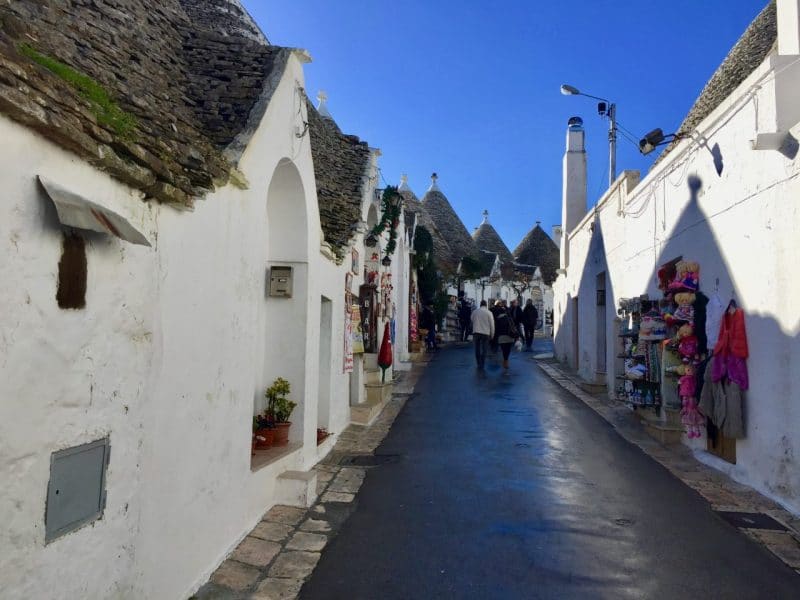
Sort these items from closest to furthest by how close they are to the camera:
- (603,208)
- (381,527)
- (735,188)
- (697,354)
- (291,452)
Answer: (381,527) < (291,452) < (735,188) < (697,354) < (603,208)

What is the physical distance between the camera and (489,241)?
4028 cm

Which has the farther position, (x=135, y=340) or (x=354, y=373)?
(x=354, y=373)

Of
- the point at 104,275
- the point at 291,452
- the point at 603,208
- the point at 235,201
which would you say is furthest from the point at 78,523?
the point at 603,208

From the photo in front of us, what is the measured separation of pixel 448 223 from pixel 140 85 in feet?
97.9

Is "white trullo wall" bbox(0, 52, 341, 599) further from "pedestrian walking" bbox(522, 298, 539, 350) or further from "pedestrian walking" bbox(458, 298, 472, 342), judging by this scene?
"pedestrian walking" bbox(458, 298, 472, 342)

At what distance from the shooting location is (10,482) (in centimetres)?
251

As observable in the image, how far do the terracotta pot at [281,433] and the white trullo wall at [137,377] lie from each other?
413 millimetres

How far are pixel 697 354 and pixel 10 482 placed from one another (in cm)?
731

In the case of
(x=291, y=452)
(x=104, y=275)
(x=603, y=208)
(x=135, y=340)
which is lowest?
(x=291, y=452)

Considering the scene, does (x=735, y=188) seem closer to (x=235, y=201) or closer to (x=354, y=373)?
(x=235, y=201)

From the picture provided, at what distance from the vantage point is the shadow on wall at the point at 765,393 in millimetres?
5816

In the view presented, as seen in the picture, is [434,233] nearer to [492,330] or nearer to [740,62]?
[492,330]

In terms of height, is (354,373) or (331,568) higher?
(354,373)

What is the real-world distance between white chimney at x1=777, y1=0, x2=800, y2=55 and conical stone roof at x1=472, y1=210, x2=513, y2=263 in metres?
31.8
